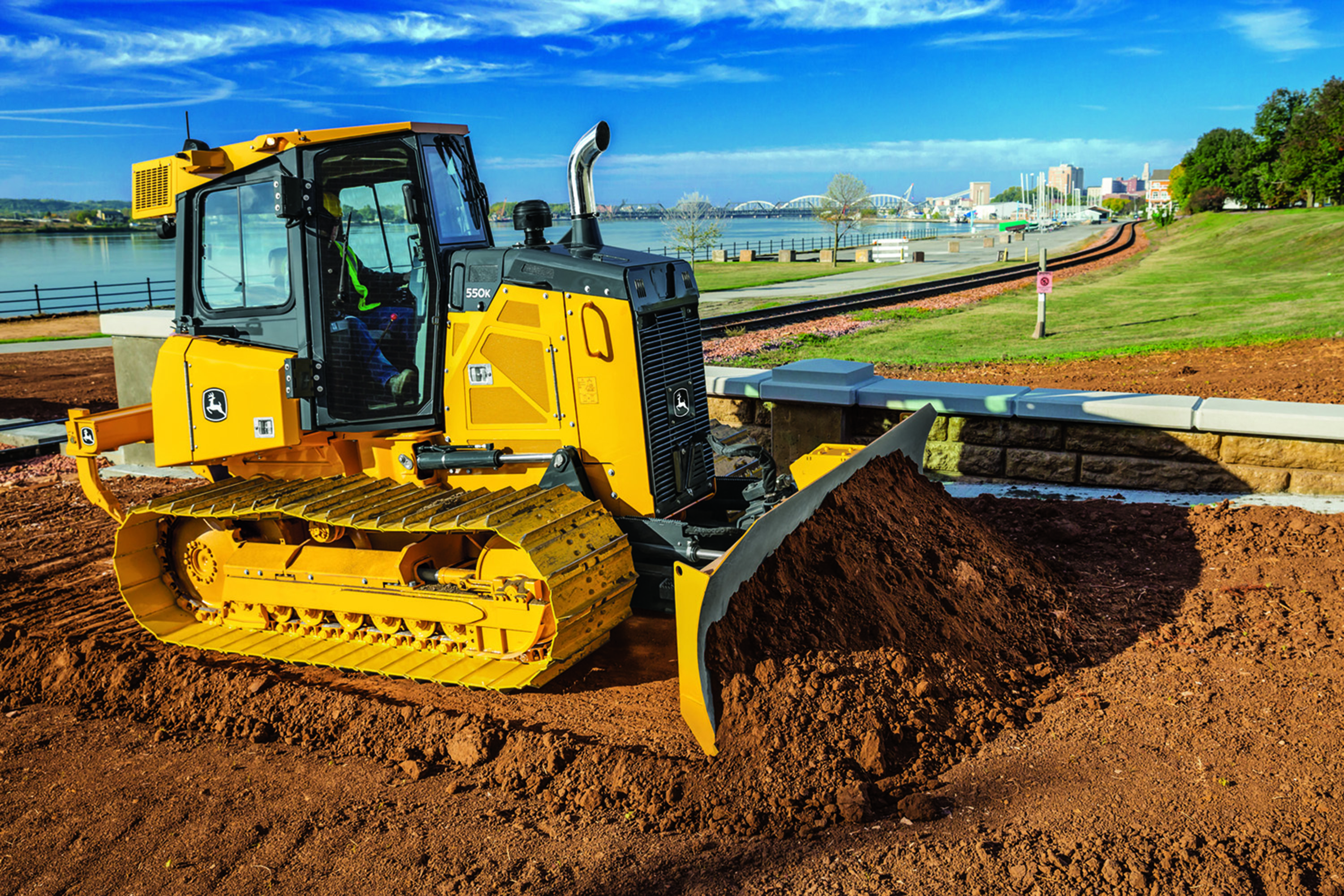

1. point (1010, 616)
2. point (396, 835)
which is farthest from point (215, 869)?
point (1010, 616)

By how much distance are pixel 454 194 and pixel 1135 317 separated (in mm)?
18134

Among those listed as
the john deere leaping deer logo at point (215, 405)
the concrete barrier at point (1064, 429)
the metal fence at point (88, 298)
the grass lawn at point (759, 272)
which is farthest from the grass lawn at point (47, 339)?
the concrete barrier at point (1064, 429)

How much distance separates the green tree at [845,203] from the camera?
204 feet

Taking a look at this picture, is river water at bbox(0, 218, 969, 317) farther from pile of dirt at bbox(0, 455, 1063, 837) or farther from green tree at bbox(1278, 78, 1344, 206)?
green tree at bbox(1278, 78, 1344, 206)

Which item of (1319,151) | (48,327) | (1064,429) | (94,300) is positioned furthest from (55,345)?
(1319,151)

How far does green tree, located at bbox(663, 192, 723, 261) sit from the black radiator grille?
47.3 m

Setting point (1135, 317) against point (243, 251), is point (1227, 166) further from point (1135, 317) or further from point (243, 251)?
point (243, 251)

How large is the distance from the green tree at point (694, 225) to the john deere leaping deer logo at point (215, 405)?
47.4 meters

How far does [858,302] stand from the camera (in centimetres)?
2547

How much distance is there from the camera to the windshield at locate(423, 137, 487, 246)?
5879 mm

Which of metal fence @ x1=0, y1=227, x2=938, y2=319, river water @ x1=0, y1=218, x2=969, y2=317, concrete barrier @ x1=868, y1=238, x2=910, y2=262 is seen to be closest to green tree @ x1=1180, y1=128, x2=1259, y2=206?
river water @ x1=0, y1=218, x2=969, y2=317

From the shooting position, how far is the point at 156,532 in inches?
256

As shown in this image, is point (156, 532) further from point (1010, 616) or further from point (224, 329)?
point (1010, 616)

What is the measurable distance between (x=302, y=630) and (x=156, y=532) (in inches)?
52.7
